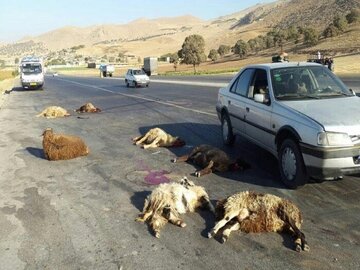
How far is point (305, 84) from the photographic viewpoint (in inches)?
295

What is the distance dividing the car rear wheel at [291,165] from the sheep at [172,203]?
1.43 meters

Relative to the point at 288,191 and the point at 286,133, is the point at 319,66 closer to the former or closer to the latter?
the point at 286,133

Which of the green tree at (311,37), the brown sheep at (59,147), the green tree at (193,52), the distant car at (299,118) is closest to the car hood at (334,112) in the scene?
the distant car at (299,118)

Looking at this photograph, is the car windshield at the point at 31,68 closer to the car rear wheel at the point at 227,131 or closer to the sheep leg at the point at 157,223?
the car rear wheel at the point at 227,131

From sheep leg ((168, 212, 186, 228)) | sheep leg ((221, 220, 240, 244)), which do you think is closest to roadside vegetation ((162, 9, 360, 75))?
sheep leg ((168, 212, 186, 228))

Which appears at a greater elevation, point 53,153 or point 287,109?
point 287,109

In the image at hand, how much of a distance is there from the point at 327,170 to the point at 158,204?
2.26m

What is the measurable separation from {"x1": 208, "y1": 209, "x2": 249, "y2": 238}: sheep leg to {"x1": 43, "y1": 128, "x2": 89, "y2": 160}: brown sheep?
5.04 meters

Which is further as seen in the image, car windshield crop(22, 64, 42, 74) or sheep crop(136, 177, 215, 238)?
car windshield crop(22, 64, 42, 74)

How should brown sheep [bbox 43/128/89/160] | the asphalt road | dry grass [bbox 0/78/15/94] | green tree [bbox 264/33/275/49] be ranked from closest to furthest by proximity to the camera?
the asphalt road < brown sheep [bbox 43/128/89/160] < dry grass [bbox 0/78/15/94] < green tree [bbox 264/33/275/49]

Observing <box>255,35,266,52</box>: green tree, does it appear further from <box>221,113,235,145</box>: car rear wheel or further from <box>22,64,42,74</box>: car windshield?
<box>221,113,235,145</box>: car rear wheel

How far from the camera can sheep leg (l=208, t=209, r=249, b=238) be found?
195 inches

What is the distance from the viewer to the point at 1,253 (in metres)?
4.81

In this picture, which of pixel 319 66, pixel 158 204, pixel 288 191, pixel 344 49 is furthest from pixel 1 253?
pixel 344 49
